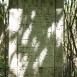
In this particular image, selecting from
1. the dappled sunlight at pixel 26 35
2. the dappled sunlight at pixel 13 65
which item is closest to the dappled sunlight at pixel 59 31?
the dappled sunlight at pixel 26 35

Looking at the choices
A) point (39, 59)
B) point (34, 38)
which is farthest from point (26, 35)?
point (39, 59)

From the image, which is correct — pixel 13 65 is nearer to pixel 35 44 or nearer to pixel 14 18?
pixel 35 44

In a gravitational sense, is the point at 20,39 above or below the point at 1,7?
below

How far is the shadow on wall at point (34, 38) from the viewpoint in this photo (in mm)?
4262

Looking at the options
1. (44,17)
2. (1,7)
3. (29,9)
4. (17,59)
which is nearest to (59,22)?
(44,17)

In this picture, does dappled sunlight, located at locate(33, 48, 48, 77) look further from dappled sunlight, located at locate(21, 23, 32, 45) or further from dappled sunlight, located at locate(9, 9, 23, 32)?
dappled sunlight, located at locate(9, 9, 23, 32)

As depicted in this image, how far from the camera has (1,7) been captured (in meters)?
6.51

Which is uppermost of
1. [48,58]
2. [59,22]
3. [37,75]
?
[59,22]

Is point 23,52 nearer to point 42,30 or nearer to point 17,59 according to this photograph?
point 17,59

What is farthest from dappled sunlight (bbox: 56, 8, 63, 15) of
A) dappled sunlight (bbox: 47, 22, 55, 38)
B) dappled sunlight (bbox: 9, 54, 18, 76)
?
dappled sunlight (bbox: 9, 54, 18, 76)

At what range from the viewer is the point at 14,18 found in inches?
167

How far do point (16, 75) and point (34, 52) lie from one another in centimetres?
46

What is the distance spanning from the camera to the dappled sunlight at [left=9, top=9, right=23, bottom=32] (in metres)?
4.23

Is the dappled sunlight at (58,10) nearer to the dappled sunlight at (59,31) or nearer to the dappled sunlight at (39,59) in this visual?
the dappled sunlight at (59,31)
